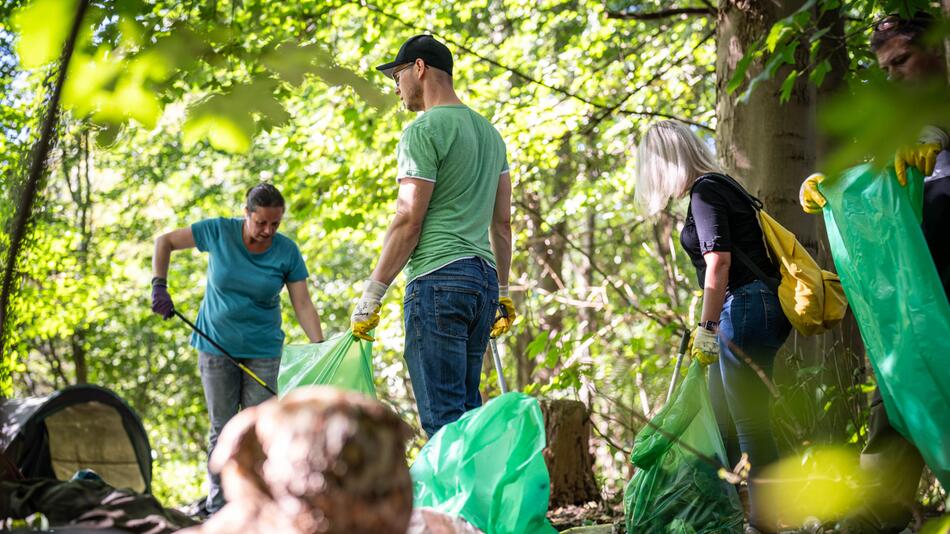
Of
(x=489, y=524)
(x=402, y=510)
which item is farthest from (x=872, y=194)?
(x=402, y=510)

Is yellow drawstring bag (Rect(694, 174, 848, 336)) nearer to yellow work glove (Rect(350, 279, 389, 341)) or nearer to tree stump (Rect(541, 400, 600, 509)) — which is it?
yellow work glove (Rect(350, 279, 389, 341))

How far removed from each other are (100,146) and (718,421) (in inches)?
96.8

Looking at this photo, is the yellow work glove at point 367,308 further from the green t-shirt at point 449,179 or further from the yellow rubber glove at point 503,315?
the yellow rubber glove at point 503,315

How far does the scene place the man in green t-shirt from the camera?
9.96ft

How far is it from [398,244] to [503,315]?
2.39 ft

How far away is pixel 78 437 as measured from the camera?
421 cm

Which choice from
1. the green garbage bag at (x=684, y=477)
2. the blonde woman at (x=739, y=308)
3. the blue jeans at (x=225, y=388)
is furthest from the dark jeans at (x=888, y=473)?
the blue jeans at (x=225, y=388)

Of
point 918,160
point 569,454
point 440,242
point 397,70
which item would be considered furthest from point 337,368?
point 569,454

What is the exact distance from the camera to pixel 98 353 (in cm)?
1398

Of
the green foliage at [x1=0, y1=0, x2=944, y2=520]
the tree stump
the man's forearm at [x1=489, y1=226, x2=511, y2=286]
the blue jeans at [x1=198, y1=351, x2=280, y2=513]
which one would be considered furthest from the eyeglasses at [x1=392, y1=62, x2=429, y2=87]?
the tree stump

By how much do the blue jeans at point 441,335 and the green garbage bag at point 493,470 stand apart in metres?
0.31

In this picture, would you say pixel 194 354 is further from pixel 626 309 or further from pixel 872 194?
pixel 872 194

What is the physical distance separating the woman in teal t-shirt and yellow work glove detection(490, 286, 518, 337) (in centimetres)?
156

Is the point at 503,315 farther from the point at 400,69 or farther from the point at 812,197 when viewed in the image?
the point at 812,197
